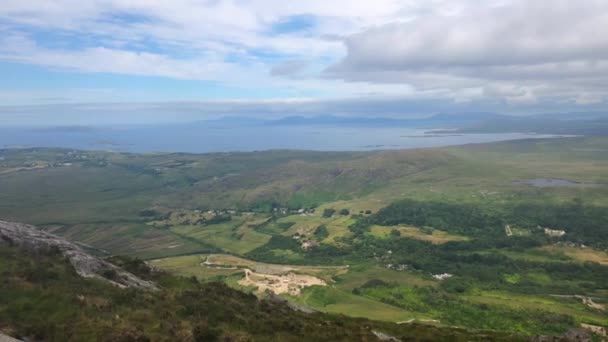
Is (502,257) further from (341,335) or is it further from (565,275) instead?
(341,335)

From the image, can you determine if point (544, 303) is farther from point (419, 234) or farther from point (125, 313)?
point (125, 313)

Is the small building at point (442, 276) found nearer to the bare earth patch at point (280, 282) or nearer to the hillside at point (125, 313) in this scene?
the bare earth patch at point (280, 282)

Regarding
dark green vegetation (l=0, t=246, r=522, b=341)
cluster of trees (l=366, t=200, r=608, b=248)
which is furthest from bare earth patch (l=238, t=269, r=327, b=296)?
dark green vegetation (l=0, t=246, r=522, b=341)

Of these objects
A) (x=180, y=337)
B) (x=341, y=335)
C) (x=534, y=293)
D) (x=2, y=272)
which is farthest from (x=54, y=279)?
(x=534, y=293)

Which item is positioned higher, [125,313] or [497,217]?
[125,313]

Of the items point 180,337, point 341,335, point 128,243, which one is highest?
point 180,337

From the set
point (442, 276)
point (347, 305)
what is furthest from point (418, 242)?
point (347, 305)
